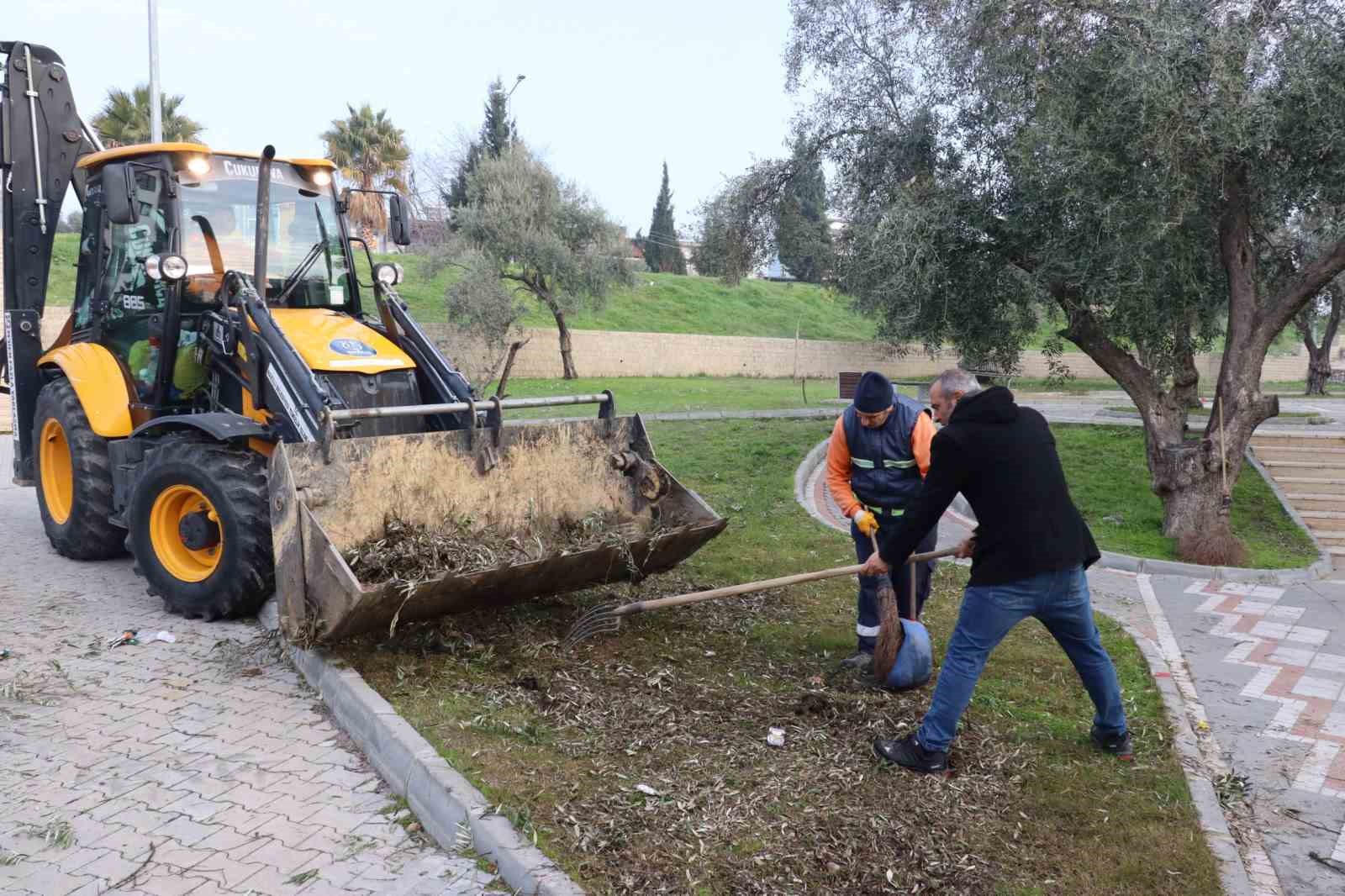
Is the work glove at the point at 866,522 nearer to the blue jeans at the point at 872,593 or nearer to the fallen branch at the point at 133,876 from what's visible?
the blue jeans at the point at 872,593

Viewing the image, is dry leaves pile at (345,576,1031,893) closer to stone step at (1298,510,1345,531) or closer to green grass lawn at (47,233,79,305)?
stone step at (1298,510,1345,531)

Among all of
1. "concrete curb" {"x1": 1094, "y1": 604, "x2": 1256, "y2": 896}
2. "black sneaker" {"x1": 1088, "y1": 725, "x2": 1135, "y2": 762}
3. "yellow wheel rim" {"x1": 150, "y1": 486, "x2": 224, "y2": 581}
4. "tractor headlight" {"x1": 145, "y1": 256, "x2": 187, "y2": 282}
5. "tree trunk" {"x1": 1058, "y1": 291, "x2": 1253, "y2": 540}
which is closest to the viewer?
"concrete curb" {"x1": 1094, "y1": 604, "x2": 1256, "y2": 896}

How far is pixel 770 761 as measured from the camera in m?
4.58

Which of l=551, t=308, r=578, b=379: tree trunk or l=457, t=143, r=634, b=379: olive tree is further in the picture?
l=551, t=308, r=578, b=379: tree trunk

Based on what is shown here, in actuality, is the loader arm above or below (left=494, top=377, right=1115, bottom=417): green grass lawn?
above

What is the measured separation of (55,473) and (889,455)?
682 centimetres

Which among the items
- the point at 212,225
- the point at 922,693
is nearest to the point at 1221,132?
the point at 922,693

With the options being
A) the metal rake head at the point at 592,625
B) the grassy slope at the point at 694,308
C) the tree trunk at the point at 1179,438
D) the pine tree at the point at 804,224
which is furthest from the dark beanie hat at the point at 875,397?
the grassy slope at the point at 694,308

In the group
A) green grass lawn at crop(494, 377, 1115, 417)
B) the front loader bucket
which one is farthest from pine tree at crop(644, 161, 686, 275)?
the front loader bucket

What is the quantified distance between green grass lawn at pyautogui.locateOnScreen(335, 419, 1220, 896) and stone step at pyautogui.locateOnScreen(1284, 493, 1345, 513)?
252 inches

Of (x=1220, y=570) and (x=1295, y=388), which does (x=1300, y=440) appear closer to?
(x=1220, y=570)

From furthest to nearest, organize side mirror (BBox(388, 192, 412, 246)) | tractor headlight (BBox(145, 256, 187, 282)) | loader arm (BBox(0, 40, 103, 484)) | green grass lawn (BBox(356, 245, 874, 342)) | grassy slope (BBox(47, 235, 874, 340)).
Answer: green grass lawn (BBox(356, 245, 874, 342))
grassy slope (BBox(47, 235, 874, 340))
loader arm (BBox(0, 40, 103, 484))
side mirror (BBox(388, 192, 412, 246))
tractor headlight (BBox(145, 256, 187, 282))

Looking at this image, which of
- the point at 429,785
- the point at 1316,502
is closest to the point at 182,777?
the point at 429,785

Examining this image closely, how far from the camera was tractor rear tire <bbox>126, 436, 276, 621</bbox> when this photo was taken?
6.04 metres
